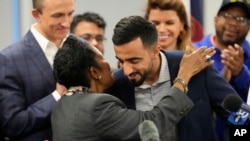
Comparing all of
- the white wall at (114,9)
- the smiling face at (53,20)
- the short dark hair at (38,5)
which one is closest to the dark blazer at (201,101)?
the smiling face at (53,20)

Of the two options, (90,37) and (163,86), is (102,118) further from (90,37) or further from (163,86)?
(90,37)

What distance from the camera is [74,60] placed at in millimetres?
1773

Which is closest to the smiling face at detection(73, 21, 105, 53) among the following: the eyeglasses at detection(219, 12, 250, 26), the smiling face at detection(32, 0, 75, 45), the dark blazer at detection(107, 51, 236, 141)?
the eyeglasses at detection(219, 12, 250, 26)

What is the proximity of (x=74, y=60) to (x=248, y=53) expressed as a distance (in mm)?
1100

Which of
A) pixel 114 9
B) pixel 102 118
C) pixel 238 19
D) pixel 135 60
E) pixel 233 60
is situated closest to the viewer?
pixel 102 118

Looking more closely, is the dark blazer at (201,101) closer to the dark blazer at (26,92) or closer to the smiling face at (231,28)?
the dark blazer at (26,92)

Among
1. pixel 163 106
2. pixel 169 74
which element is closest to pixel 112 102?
pixel 163 106

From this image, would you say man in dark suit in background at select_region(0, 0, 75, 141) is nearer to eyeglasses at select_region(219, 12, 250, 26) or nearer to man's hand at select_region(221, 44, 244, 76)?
man's hand at select_region(221, 44, 244, 76)

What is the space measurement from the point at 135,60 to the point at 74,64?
0.22 metres

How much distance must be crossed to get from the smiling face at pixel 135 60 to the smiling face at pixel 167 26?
1.67 feet

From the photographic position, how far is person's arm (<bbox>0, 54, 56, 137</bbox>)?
1.98m

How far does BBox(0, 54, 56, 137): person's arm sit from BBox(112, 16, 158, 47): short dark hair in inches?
13.2

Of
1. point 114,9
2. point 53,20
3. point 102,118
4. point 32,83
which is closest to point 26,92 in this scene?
point 32,83

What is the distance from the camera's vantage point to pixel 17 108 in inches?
78.0
